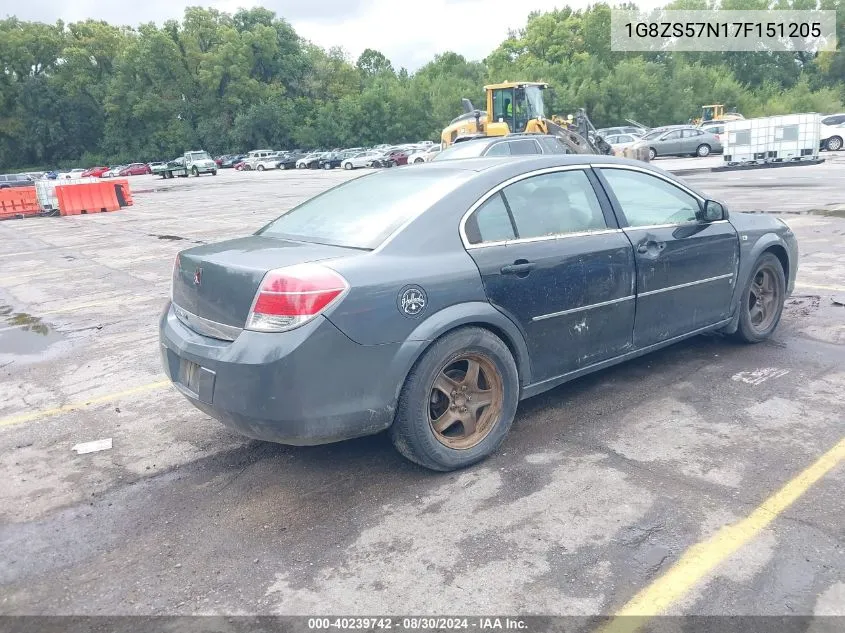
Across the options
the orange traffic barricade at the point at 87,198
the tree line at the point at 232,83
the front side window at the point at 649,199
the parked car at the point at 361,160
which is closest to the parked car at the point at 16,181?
the parked car at the point at 361,160

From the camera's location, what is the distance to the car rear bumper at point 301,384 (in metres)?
3.39

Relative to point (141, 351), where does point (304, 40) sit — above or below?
above

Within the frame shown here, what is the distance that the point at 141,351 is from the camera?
6.64 metres

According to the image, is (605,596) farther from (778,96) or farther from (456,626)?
(778,96)

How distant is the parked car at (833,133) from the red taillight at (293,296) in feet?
122

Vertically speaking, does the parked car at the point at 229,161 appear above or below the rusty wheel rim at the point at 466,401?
above

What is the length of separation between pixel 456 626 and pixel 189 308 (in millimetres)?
2274

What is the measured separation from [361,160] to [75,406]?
4875 centimetres

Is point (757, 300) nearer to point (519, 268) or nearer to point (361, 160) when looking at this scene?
point (519, 268)

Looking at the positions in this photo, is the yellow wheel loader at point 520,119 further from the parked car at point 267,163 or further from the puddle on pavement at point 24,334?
the parked car at point 267,163

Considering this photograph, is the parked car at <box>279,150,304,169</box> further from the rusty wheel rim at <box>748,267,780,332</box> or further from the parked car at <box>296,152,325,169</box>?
the rusty wheel rim at <box>748,267,780,332</box>

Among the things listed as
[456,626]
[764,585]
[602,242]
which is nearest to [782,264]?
[602,242]

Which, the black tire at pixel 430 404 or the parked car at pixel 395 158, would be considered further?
the parked car at pixel 395 158

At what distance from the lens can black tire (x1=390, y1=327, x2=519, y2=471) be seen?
367cm
